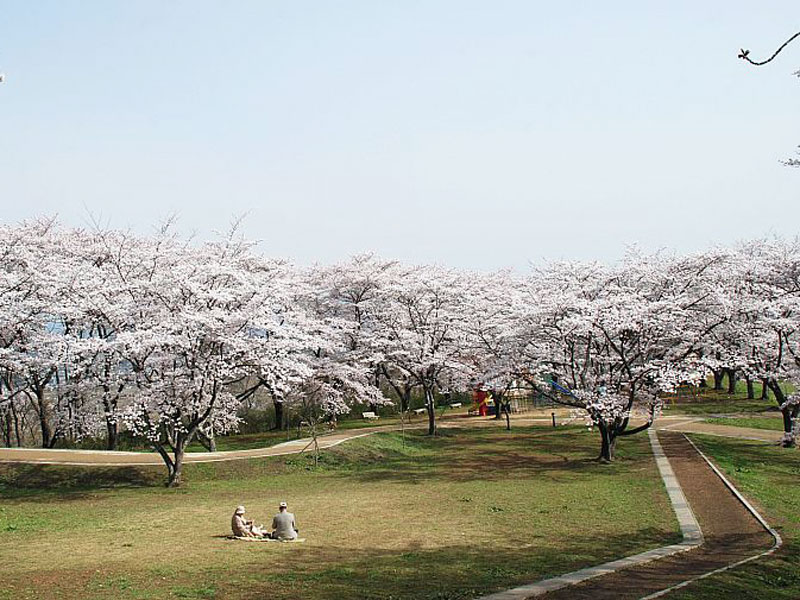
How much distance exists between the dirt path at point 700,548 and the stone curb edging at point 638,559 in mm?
167

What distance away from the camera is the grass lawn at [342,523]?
11.4 m

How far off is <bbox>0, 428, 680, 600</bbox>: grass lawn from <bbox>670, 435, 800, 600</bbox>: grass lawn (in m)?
2.40

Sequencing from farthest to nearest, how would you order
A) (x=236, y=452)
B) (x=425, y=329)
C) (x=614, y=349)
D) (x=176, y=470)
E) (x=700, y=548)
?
(x=425, y=329)
(x=236, y=452)
(x=614, y=349)
(x=176, y=470)
(x=700, y=548)

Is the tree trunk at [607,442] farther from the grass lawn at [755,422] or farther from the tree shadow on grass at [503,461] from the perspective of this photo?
the grass lawn at [755,422]

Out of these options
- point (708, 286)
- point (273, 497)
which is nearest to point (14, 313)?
point (273, 497)

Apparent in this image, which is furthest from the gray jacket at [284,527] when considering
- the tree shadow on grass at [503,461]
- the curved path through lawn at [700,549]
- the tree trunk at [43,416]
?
the tree trunk at [43,416]

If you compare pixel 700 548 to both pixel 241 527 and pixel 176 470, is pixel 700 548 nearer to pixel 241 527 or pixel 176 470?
pixel 241 527

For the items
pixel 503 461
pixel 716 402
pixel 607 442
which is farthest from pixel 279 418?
pixel 716 402

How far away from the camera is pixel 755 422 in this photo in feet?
123

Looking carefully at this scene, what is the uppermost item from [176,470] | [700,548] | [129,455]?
[129,455]

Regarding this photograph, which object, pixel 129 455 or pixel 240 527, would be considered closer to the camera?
pixel 240 527

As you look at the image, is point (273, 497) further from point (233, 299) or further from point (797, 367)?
point (797, 367)

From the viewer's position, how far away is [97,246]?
3588 centimetres

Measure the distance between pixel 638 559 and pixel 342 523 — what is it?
23.3 ft
